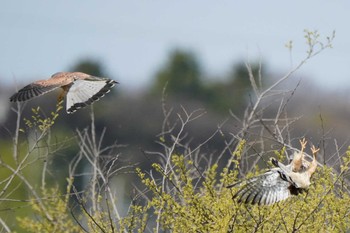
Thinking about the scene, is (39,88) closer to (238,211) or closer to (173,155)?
(173,155)

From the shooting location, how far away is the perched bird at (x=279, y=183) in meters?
7.04

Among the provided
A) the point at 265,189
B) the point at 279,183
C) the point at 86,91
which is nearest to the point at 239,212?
the point at 265,189

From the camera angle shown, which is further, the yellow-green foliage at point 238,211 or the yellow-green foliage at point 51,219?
the yellow-green foliage at point 51,219

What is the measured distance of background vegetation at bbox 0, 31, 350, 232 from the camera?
22.9 feet

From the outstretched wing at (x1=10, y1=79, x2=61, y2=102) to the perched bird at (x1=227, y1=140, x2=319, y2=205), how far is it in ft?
7.55

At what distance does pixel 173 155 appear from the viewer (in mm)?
7145

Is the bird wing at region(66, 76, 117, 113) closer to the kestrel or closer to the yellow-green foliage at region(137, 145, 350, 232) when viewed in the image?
the kestrel

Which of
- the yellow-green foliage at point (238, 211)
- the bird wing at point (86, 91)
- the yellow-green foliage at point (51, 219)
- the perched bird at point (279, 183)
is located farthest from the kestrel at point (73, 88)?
the perched bird at point (279, 183)

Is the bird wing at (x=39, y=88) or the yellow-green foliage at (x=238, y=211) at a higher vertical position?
the bird wing at (x=39, y=88)

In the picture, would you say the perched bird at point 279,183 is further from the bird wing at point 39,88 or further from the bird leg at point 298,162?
the bird wing at point 39,88

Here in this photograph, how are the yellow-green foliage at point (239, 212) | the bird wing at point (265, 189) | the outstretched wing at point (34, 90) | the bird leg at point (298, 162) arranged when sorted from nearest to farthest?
the yellow-green foliage at point (239, 212) < the bird wing at point (265, 189) < the bird leg at point (298, 162) < the outstretched wing at point (34, 90)

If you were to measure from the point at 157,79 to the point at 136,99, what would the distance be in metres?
7.47

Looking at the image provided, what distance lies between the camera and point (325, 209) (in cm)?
689

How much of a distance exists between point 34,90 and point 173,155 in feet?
7.40
